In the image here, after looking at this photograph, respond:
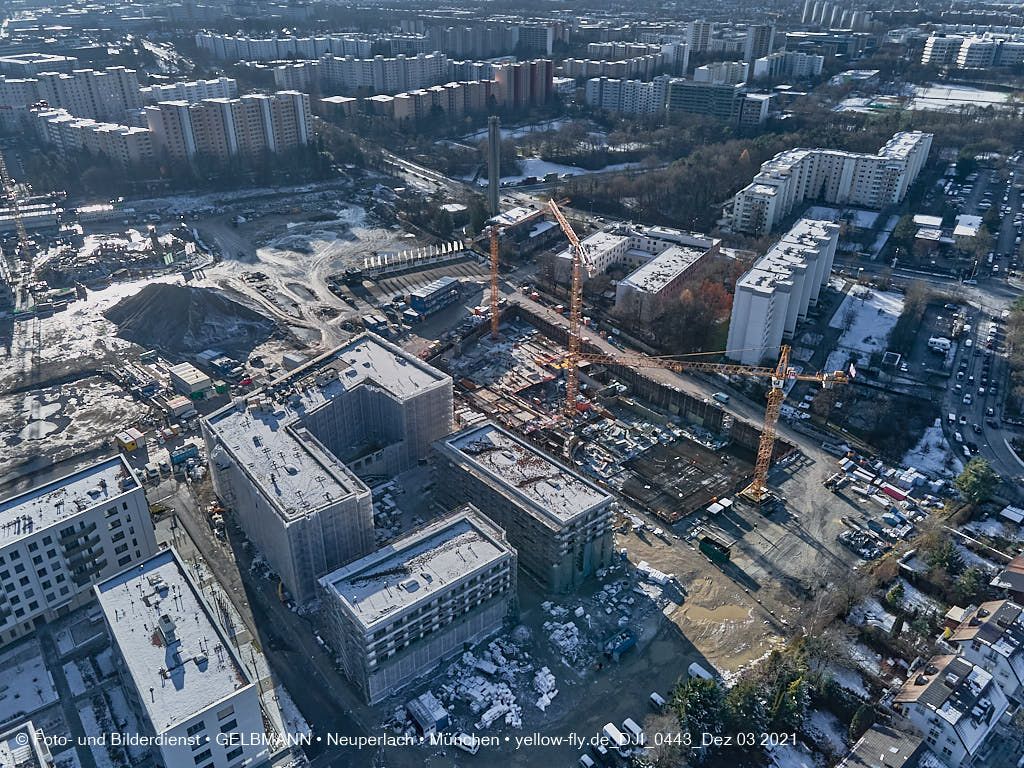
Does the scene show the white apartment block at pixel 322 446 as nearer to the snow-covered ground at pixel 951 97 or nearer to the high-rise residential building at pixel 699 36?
the snow-covered ground at pixel 951 97

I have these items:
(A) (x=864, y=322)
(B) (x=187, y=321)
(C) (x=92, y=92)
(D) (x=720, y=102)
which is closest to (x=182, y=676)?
(B) (x=187, y=321)

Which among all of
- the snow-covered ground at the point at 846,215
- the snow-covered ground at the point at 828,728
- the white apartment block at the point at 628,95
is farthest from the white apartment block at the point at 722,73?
the snow-covered ground at the point at 828,728

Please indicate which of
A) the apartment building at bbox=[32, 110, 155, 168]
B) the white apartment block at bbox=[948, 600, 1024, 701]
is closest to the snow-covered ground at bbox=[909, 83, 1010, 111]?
the white apartment block at bbox=[948, 600, 1024, 701]

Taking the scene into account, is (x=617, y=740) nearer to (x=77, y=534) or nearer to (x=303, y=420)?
(x=303, y=420)

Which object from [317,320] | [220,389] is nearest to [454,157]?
[317,320]

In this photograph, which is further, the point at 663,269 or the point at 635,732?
the point at 663,269

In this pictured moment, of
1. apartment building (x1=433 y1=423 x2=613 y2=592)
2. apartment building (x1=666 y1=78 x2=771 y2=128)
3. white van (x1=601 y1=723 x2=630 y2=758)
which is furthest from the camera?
apartment building (x1=666 y1=78 x2=771 y2=128)

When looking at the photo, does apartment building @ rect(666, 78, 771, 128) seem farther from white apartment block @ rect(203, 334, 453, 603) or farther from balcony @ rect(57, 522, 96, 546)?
balcony @ rect(57, 522, 96, 546)
